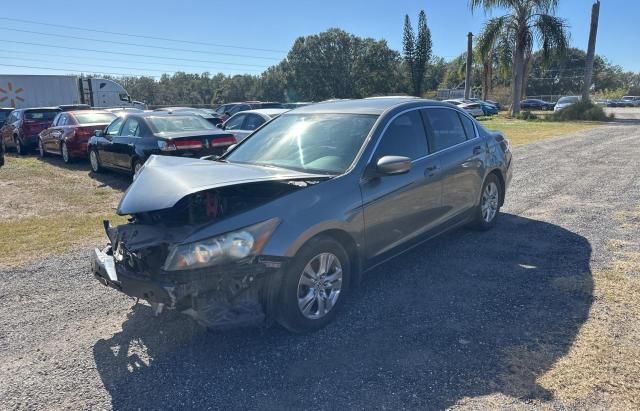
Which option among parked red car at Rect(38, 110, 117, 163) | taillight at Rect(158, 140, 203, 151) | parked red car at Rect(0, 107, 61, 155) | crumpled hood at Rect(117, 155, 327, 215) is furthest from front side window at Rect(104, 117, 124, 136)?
crumpled hood at Rect(117, 155, 327, 215)

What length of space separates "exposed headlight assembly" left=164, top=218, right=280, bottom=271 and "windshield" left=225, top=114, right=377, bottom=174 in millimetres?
1047

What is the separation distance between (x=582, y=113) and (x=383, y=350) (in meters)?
32.7

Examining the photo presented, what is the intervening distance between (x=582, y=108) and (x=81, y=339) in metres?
34.0

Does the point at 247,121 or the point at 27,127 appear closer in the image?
the point at 247,121

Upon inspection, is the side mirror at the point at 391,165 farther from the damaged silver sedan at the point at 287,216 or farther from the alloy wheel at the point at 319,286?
the alloy wheel at the point at 319,286

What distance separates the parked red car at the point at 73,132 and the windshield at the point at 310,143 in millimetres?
9510

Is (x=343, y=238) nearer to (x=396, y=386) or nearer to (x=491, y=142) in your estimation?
(x=396, y=386)

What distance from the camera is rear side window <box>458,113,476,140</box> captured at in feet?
18.7

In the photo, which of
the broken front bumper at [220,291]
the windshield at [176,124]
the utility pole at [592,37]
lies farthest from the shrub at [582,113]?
the broken front bumper at [220,291]

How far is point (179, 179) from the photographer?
3.47 meters

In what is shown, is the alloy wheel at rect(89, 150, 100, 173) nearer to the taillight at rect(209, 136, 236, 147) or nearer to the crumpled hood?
the taillight at rect(209, 136, 236, 147)

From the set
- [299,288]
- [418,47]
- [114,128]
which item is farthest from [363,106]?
[418,47]

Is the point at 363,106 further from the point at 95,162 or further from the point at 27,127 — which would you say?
the point at 27,127

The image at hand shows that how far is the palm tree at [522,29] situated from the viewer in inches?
1236
